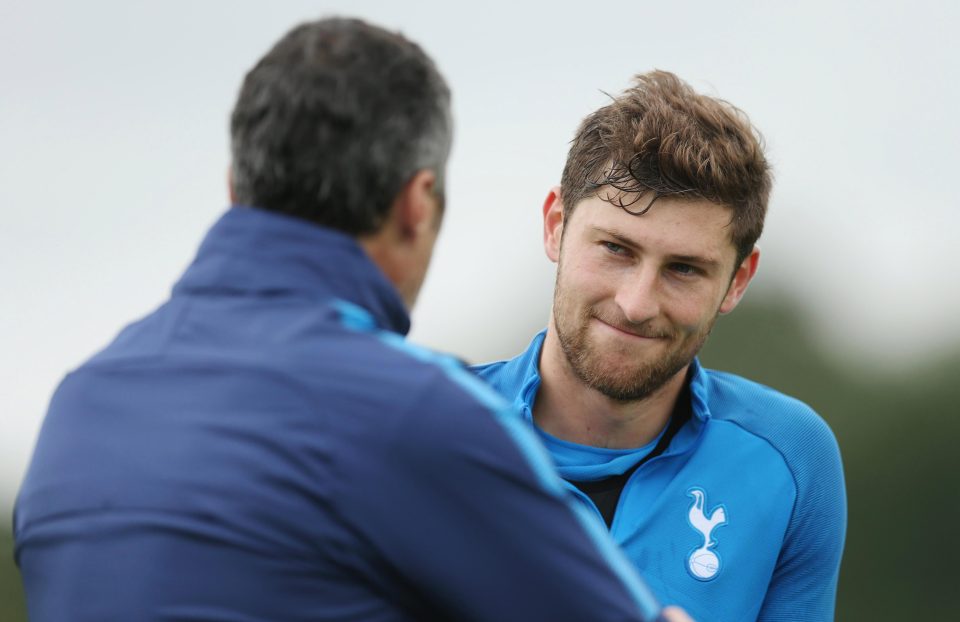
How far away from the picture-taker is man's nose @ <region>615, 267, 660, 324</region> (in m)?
3.77

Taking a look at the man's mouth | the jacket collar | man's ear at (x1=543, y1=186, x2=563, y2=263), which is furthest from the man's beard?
the jacket collar

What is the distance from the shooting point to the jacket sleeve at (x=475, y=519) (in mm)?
1968

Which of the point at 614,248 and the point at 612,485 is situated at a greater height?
the point at 614,248

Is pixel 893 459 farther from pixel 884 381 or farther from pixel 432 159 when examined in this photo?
pixel 432 159

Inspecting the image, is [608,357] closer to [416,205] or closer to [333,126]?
[416,205]

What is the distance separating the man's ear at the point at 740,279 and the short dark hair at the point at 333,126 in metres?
2.11

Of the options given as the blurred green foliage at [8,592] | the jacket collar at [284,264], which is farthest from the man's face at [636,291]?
the blurred green foliage at [8,592]

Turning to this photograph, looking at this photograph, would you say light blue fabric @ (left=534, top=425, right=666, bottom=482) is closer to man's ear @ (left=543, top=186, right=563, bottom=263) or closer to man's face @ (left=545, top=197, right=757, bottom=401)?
man's face @ (left=545, top=197, right=757, bottom=401)

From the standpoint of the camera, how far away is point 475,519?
201 centimetres

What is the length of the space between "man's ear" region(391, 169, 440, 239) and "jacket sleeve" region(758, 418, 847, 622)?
1.95 metres

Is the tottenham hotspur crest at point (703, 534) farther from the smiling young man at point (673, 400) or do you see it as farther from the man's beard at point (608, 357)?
the man's beard at point (608, 357)

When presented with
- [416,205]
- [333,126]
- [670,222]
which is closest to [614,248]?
[670,222]

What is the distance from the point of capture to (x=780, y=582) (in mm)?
3789

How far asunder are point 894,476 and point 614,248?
2307 cm
